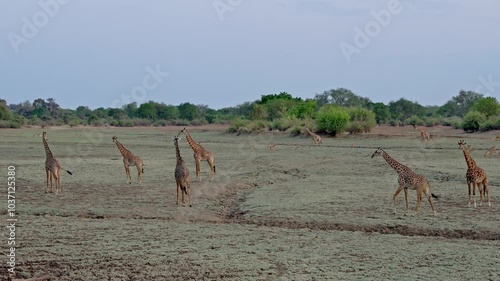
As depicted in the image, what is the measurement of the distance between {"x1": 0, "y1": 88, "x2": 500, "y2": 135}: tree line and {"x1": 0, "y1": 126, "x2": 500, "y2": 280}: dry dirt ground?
25334 mm

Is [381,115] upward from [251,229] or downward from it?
upward

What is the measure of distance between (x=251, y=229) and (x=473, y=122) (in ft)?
122

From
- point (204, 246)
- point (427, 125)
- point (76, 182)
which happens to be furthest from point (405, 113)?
point (204, 246)

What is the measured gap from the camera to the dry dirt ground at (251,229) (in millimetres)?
9188

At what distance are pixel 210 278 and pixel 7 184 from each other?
10979mm

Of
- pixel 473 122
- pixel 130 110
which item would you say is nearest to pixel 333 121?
pixel 473 122

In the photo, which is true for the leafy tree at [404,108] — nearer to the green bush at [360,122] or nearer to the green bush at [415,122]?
the green bush at [415,122]

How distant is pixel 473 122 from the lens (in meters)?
45.9

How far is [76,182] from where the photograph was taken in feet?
61.4

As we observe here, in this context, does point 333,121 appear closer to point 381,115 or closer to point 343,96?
point 381,115

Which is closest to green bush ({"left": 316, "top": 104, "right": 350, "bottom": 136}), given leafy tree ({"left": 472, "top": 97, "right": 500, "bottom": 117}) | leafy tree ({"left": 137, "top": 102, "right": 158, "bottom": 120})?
leafy tree ({"left": 472, "top": 97, "right": 500, "bottom": 117})

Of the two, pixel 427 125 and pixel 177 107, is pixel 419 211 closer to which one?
pixel 427 125

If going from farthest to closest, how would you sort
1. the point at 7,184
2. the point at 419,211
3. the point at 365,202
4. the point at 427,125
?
the point at 427,125 → the point at 7,184 → the point at 365,202 → the point at 419,211

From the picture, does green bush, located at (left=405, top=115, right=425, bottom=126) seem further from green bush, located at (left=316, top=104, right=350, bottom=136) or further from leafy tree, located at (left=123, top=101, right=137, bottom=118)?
leafy tree, located at (left=123, top=101, right=137, bottom=118)
